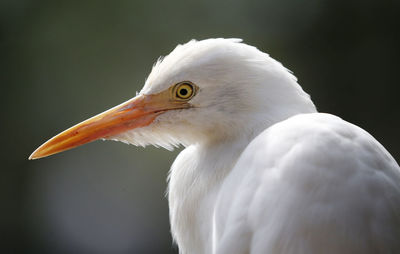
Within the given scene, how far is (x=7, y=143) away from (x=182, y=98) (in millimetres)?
2290

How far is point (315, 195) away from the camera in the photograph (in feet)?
2.93

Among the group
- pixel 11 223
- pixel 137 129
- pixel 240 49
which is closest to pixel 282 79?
pixel 240 49

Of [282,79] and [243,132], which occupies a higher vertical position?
[282,79]

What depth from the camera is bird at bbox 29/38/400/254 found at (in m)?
0.88

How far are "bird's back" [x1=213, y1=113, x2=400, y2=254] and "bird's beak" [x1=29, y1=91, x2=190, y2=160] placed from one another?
304mm

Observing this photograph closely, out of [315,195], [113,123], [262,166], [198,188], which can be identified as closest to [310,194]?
[315,195]

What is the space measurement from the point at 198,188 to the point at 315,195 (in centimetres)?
34

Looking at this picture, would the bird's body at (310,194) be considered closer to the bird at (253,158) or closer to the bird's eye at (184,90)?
the bird at (253,158)

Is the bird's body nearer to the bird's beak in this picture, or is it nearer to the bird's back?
the bird's back

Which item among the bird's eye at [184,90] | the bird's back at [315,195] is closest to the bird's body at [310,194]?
the bird's back at [315,195]

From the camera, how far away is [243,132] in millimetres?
1126

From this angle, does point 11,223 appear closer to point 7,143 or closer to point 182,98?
point 7,143

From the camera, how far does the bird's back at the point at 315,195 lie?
0.87m

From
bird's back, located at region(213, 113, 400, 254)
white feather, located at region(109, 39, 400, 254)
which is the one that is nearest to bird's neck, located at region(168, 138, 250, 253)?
white feather, located at region(109, 39, 400, 254)
